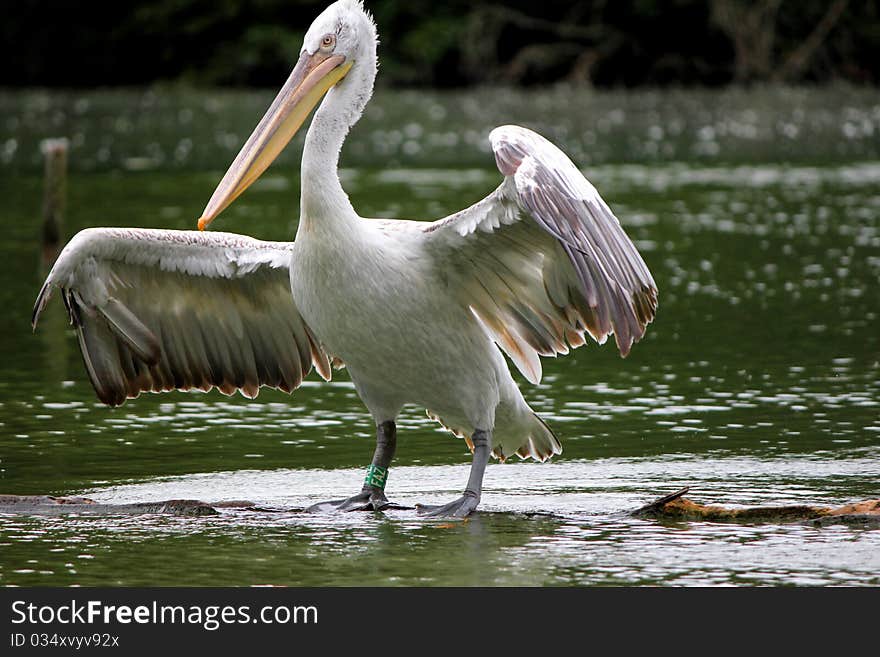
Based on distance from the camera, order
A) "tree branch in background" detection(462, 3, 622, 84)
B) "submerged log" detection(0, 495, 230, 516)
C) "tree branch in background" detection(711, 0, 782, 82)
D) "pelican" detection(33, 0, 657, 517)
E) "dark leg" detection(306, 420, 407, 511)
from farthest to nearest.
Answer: "tree branch in background" detection(462, 3, 622, 84) → "tree branch in background" detection(711, 0, 782, 82) → "dark leg" detection(306, 420, 407, 511) → "submerged log" detection(0, 495, 230, 516) → "pelican" detection(33, 0, 657, 517)

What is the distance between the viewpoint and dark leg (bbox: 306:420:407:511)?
6.49 meters

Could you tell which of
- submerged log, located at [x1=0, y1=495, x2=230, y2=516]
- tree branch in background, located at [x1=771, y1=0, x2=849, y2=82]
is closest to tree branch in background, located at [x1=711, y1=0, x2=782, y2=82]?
tree branch in background, located at [x1=771, y1=0, x2=849, y2=82]

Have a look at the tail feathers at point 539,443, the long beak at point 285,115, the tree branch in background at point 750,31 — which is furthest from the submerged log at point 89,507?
the tree branch in background at point 750,31

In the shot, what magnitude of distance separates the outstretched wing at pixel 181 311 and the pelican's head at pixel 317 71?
44cm

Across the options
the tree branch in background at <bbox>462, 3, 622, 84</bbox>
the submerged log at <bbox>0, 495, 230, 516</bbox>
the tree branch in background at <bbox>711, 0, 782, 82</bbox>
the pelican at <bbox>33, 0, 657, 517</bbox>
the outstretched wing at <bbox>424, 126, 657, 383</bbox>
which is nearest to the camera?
the outstretched wing at <bbox>424, 126, 657, 383</bbox>

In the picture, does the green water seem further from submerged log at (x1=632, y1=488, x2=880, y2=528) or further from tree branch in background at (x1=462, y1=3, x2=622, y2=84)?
tree branch in background at (x1=462, y1=3, x2=622, y2=84)

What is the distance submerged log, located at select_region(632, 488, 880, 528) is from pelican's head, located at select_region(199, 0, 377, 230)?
6.21 feet

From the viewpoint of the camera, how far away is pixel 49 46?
44.6 metres

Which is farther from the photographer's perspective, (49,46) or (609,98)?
(49,46)

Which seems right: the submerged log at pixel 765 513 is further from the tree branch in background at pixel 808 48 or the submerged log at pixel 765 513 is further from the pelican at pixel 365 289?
the tree branch in background at pixel 808 48

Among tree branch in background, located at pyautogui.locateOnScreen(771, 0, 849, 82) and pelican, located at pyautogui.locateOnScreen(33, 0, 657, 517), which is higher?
tree branch in background, located at pyautogui.locateOnScreen(771, 0, 849, 82)
